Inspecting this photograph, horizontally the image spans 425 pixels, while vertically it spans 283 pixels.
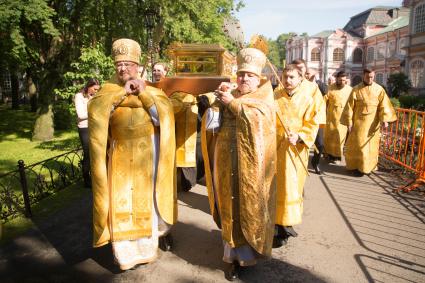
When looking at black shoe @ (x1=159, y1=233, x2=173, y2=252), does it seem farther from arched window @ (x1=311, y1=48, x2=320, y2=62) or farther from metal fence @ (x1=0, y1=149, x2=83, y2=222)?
arched window @ (x1=311, y1=48, x2=320, y2=62)

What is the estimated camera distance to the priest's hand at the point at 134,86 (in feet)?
10.6

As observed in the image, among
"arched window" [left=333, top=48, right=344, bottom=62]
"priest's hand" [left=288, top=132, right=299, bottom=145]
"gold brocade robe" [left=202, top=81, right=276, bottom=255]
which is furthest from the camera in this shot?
"arched window" [left=333, top=48, right=344, bottom=62]

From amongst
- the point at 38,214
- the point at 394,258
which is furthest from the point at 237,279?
the point at 38,214

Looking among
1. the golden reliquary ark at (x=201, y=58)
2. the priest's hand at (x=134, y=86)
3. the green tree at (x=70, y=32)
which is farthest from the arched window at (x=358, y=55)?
the priest's hand at (x=134, y=86)

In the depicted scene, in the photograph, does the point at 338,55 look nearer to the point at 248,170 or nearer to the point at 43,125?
the point at 43,125

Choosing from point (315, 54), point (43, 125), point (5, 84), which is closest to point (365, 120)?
point (43, 125)

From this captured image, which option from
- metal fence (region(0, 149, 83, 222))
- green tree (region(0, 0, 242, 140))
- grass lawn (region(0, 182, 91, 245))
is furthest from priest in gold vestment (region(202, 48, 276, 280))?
green tree (region(0, 0, 242, 140))

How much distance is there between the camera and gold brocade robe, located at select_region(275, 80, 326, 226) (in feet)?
12.8

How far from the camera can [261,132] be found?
311 centimetres

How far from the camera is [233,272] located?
134 inches

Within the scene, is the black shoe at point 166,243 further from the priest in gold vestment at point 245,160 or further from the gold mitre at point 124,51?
the gold mitre at point 124,51

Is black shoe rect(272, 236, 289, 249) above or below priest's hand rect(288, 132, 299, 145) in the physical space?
below

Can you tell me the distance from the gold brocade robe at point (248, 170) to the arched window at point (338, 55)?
5842 cm

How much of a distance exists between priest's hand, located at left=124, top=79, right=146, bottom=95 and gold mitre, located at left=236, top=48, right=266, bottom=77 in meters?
0.98
